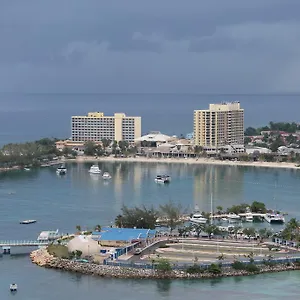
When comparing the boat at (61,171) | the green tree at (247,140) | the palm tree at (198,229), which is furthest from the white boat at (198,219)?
the green tree at (247,140)

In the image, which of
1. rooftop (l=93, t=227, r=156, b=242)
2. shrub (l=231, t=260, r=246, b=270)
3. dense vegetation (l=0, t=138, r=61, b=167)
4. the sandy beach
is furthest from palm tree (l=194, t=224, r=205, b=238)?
the sandy beach

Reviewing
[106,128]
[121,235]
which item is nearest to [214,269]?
[121,235]

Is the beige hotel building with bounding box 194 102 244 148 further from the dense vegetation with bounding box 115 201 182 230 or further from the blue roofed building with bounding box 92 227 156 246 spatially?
the blue roofed building with bounding box 92 227 156 246

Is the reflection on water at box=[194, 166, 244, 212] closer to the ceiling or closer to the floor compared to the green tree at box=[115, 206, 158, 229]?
closer to the ceiling

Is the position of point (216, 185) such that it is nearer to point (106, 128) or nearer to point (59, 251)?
point (59, 251)

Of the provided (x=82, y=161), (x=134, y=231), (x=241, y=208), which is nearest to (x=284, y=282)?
(x=134, y=231)

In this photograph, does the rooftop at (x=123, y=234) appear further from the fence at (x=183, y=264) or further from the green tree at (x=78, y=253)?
the fence at (x=183, y=264)

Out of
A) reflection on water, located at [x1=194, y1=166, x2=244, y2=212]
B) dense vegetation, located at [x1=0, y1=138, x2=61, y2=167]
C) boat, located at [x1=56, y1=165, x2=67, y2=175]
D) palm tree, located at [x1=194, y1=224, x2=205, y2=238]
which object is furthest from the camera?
dense vegetation, located at [x1=0, y1=138, x2=61, y2=167]

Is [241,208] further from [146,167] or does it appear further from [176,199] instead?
[146,167]
